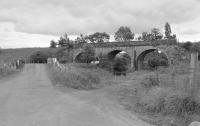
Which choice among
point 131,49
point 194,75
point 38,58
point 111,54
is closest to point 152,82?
point 194,75

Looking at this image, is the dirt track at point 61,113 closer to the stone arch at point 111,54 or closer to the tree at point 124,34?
the stone arch at point 111,54

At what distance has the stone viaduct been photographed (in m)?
40.7

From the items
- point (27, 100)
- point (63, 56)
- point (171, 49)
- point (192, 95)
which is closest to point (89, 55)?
point (63, 56)

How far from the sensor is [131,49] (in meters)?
43.7

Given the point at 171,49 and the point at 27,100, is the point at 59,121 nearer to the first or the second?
the point at 27,100

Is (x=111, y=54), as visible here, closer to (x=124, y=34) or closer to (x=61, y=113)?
(x=124, y=34)

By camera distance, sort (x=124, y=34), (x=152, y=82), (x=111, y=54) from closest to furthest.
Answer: (x=152, y=82) → (x=111, y=54) → (x=124, y=34)

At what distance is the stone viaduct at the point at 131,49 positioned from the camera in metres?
40.7

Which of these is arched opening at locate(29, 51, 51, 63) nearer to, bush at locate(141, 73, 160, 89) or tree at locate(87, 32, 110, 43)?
tree at locate(87, 32, 110, 43)

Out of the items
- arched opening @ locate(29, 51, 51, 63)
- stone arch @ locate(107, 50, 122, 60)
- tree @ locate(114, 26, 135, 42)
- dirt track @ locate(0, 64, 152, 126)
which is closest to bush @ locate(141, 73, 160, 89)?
dirt track @ locate(0, 64, 152, 126)

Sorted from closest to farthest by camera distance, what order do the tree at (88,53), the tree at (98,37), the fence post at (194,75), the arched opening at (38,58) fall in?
the fence post at (194,75) < the tree at (88,53) < the arched opening at (38,58) < the tree at (98,37)

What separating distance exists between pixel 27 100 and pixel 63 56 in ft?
137

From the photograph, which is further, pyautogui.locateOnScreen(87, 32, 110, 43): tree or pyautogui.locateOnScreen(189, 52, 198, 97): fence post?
pyautogui.locateOnScreen(87, 32, 110, 43): tree

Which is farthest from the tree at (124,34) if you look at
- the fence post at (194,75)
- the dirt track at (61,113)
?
the fence post at (194,75)
